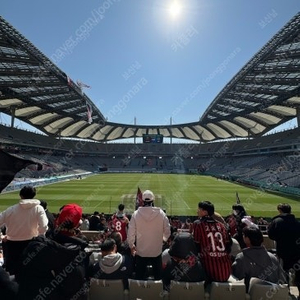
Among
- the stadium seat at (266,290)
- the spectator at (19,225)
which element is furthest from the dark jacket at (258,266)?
the spectator at (19,225)

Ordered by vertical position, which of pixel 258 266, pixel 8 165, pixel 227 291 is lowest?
pixel 227 291

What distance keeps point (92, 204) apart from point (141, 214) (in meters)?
18.5

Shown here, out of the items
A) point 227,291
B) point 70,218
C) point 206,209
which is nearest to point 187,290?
point 227,291

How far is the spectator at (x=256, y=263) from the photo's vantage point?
360 centimetres

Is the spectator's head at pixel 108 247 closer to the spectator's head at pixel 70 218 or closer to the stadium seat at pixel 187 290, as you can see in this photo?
the spectator's head at pixel 70 218

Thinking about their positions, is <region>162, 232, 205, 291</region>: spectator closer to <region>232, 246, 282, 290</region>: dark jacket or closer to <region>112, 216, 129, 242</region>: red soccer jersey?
<region>232, 246, 282, 290</region>: dark jacket

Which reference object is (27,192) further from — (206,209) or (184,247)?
(206,209)

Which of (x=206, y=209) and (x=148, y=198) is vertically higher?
(x=148, y=198)

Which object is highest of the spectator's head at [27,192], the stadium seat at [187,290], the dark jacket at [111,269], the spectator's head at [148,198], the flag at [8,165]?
the flag at [8,165]

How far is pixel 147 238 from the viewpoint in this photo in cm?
423

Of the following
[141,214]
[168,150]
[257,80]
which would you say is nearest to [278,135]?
[257,80]

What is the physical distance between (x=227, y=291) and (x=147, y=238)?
4.87ft

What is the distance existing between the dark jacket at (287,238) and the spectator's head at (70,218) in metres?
3.61

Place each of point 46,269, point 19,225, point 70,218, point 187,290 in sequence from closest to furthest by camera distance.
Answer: point 46,269 < point 70,218 < point 187,290 < point 19,225
